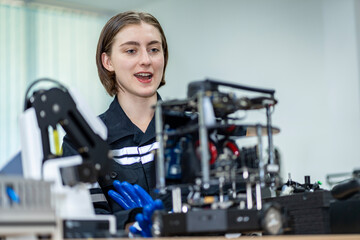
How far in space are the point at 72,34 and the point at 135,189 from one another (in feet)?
13.1

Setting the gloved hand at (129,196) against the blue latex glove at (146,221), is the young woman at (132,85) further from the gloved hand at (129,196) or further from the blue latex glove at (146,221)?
the blue latex glove at (146,221)

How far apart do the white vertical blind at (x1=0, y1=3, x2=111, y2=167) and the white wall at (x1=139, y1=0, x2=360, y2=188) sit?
1222 mm

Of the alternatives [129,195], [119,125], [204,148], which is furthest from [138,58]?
[204,148]

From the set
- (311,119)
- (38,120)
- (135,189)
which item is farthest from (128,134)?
(311,119)

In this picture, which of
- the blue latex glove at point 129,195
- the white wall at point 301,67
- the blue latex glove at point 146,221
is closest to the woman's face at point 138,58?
the blue latex glove at point 129,195

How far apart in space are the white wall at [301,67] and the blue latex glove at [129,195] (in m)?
2.66

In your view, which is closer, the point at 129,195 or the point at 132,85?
the point at 129,195

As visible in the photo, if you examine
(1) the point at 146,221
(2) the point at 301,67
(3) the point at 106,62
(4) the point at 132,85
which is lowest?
(1) the point at 146,221

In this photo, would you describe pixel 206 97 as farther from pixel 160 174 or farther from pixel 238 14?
pixel 238 14

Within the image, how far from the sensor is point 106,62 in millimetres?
2287

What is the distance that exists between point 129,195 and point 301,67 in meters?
2.94

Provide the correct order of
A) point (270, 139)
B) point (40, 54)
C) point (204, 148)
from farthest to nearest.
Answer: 1. point (40, 54)
2. point (270, 139)
3. point (204, 148)

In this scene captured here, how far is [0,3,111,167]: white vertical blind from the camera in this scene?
516cm

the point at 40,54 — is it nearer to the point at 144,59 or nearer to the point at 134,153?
the point at 144,59
